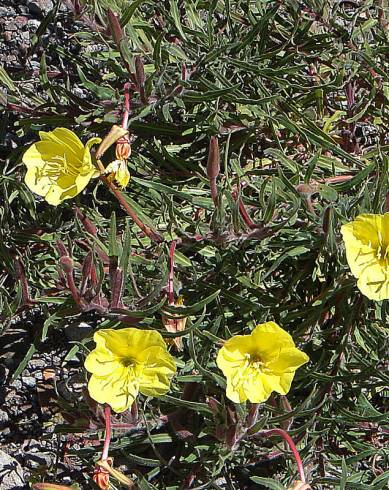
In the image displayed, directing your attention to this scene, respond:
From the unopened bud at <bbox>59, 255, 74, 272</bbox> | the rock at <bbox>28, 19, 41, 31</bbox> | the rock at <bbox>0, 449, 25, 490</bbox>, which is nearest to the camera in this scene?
the unopened bud at <bbox>59, 255, 74, 272</bbox>

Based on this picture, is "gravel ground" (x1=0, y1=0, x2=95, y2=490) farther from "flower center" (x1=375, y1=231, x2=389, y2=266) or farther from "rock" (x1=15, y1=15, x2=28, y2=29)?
"flower center" (x1=375, y1=231, x2=389, y2=266)

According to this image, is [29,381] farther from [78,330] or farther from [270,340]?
[270,340]

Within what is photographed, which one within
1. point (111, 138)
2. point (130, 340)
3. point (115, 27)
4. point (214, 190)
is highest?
point (115, 27)

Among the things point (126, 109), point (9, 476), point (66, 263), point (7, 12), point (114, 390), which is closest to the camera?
point (66, 263)

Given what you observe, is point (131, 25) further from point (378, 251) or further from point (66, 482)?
point (66, 482)

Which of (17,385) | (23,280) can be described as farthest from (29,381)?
(23,280)

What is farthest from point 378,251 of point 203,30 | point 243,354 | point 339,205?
point 203,30

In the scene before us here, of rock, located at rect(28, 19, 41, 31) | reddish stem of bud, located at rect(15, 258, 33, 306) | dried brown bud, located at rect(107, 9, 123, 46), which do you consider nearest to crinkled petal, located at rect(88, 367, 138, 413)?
reddish stem of bud, located at rect(15, 258, 33, 306)
